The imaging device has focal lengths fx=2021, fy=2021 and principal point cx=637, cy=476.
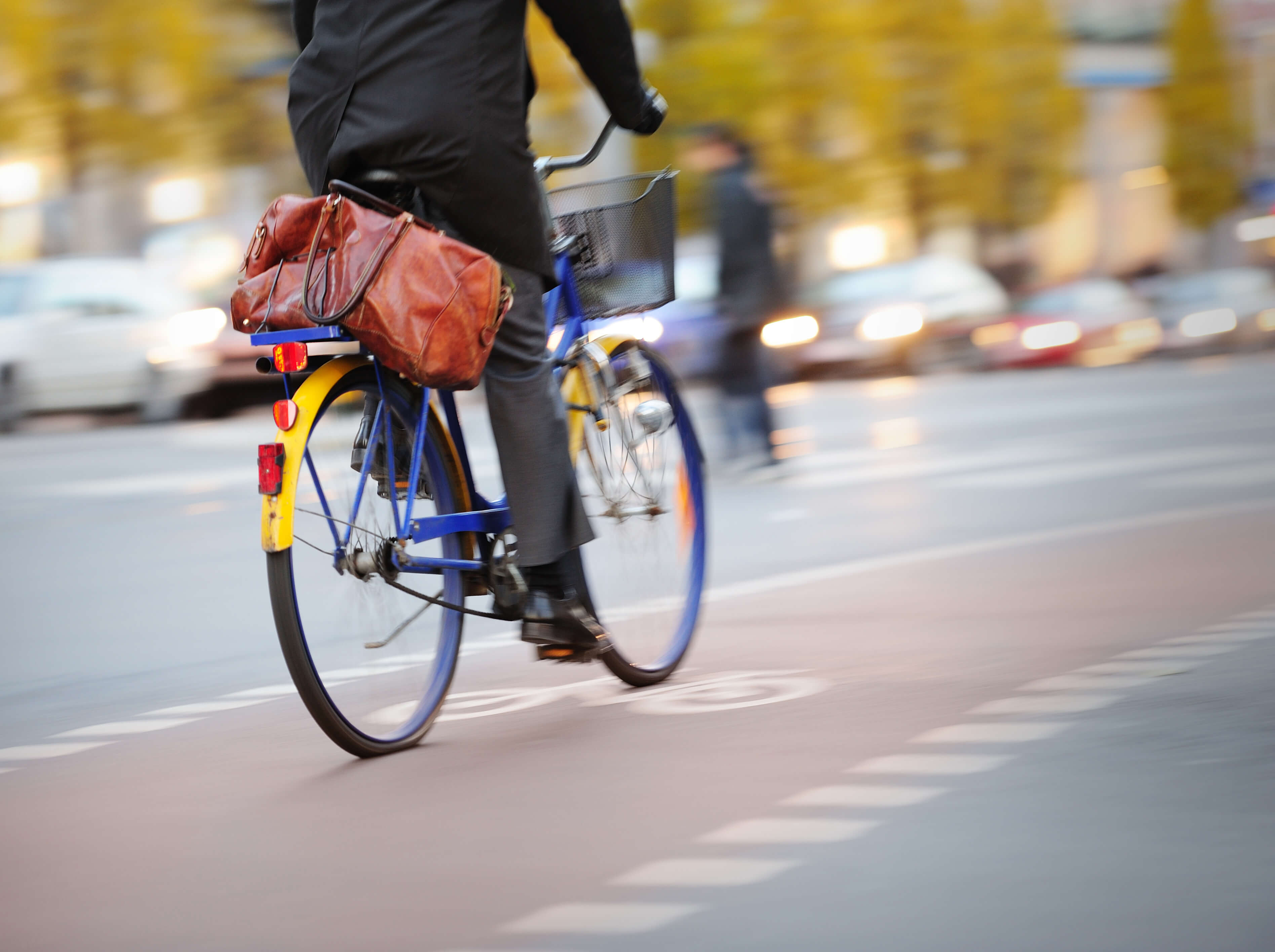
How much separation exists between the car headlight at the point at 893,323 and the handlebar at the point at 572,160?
1974 centimetres

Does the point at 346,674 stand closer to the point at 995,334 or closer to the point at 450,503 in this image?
the point at 450,503

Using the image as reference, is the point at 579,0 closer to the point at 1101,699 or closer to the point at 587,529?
the point at 587,529

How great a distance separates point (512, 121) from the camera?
4.57 metres

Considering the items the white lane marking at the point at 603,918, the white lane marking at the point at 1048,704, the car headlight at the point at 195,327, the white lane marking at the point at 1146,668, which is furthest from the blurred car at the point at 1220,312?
the white lane marking at the point at 603,918

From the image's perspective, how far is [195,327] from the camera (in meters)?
19.8

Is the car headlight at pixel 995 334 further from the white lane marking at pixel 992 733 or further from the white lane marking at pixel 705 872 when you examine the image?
the white lane marking at pixel 705 872

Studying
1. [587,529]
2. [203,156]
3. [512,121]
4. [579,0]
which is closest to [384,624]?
[587,529]

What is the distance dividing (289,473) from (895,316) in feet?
69.6

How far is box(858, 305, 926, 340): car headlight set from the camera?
24.7 meters

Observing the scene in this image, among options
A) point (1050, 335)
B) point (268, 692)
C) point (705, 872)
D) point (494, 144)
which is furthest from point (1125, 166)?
point (705, 872)

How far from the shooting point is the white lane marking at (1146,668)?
5.38 meters

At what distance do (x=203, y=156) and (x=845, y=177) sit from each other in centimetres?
1264

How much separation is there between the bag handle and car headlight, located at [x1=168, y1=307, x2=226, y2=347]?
1553 centimetres

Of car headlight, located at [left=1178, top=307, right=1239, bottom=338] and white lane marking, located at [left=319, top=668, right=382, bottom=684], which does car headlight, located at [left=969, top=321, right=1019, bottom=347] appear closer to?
car headlight, located at [left=1178, top=307, right=1239, bottom=338]
